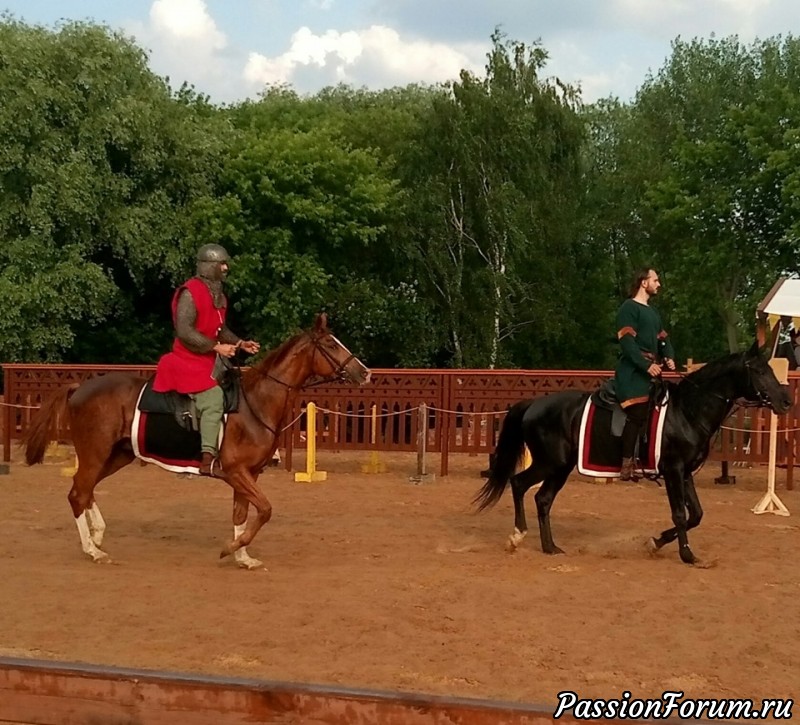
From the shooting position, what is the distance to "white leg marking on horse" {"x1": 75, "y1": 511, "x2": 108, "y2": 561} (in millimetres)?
8266

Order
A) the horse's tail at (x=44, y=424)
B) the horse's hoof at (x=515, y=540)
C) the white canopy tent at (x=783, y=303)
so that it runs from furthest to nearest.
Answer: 1. the white canopy tent at (x=783, y=303)
2. the horse's hoof at (x=515, y=540)
3. the horse's tail at (x=44, y=424)

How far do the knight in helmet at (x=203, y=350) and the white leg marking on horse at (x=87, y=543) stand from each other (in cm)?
122

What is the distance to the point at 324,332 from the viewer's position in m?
8.35

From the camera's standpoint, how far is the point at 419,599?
700cm

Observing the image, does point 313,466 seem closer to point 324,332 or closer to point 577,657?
point 324,332

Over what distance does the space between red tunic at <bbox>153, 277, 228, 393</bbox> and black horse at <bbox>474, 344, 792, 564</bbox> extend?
2979 millimetres

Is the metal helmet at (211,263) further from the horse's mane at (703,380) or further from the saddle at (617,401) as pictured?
the horse's mane at (703,380)

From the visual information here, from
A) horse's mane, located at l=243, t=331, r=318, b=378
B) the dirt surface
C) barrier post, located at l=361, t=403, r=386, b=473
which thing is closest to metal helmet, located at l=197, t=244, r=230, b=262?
horse's mane, located at l=243, t=331, r=318, b=378

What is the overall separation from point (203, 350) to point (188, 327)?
0.22 m

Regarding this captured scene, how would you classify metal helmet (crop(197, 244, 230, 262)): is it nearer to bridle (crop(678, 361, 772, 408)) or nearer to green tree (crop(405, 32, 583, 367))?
bridle (crop(678, 361, 772, 408))

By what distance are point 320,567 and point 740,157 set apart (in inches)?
1103

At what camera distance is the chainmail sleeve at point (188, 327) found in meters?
7.86

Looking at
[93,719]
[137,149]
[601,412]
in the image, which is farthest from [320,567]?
[137,149]

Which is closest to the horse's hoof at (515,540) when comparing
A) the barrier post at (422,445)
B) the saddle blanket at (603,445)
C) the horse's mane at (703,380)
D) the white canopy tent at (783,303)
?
the saddle blanket at (603,445)
